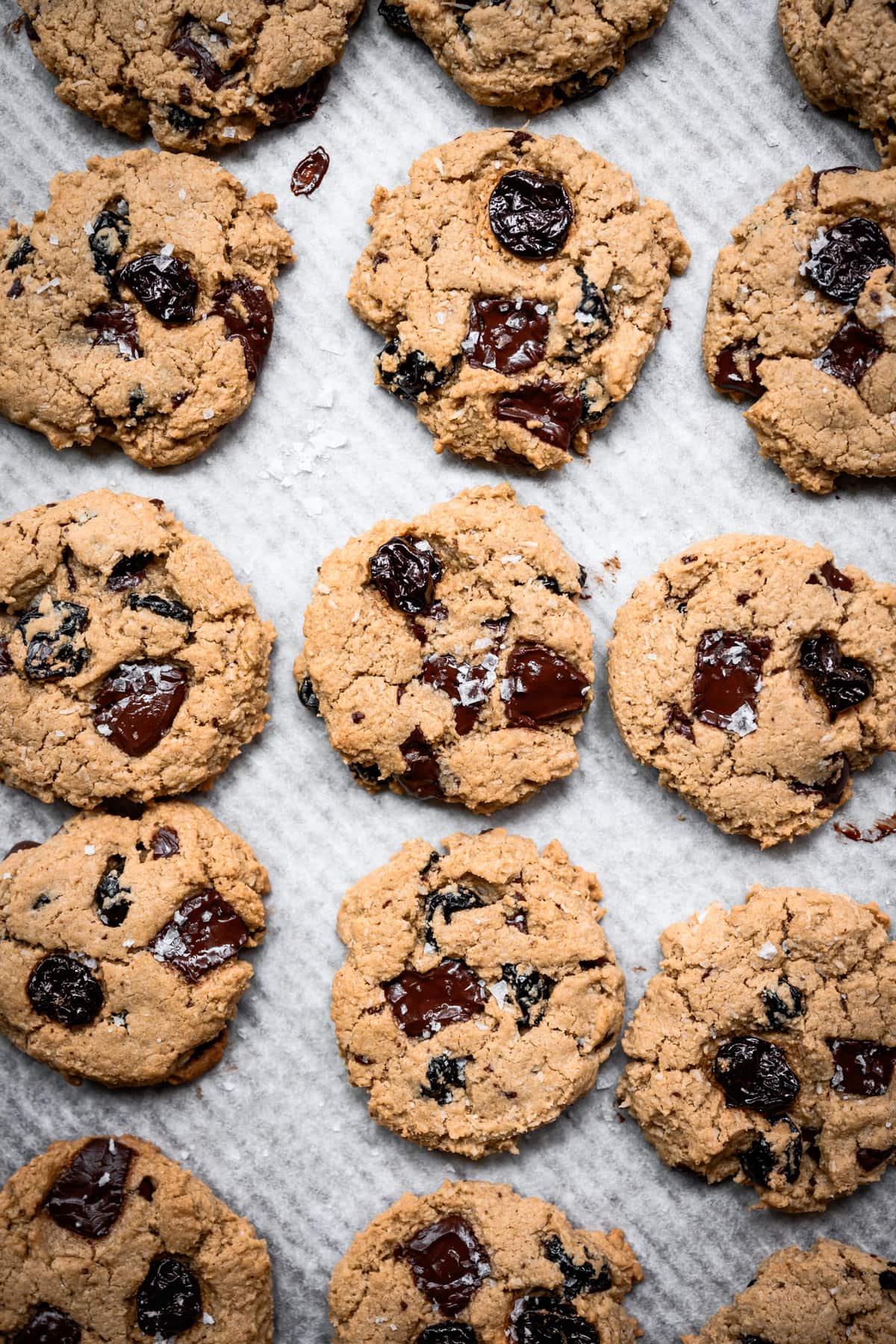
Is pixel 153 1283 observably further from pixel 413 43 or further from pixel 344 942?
pixel 413 43

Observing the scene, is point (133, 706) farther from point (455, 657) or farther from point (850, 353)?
point (850, 353)

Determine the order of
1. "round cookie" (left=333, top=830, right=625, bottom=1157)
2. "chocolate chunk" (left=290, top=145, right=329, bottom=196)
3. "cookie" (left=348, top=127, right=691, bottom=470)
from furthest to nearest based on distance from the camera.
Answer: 1. "chocolate chunk" (left=290, top=145, right=329, bottom=196)
2. "cookie" (left=348, top=127, right=691, bottom=470)
3. "round cookie" (left=333, top=830, right=625, bottom=1157)

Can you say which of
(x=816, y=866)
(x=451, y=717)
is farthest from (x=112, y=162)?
(x=816, y=866)

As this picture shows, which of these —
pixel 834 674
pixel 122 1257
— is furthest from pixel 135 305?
pixel 122 1257

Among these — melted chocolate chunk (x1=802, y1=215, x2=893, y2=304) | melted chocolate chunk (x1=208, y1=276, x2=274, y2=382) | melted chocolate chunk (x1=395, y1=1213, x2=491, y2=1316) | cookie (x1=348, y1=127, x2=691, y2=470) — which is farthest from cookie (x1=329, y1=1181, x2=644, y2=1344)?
melted chocolate chunk (x1=802, y1=215, x2=893, y2=304)

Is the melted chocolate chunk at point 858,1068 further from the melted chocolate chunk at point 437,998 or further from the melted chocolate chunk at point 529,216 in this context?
the melted chocolate chunk at point 529,216

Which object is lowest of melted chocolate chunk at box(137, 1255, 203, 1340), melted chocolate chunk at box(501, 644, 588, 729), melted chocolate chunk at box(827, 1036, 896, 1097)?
melted chocolate chunk at box(827, 1036, 896, 1097)

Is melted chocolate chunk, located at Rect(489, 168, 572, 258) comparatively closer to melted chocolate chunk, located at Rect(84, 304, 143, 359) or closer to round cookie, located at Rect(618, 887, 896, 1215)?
melted chocolate chunk, located at Rect(84, 304, 143, 359)
